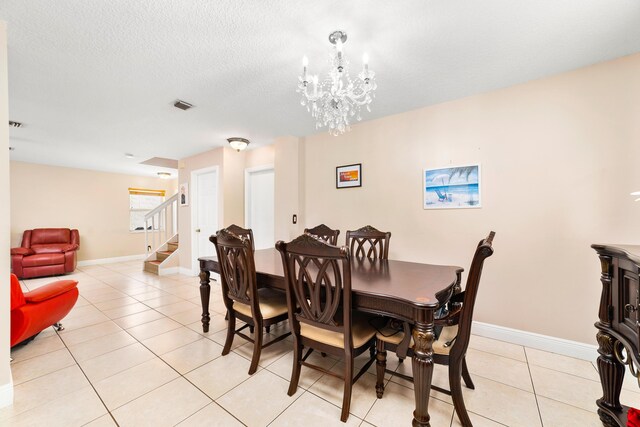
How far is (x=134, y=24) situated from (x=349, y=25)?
1372 millimetres

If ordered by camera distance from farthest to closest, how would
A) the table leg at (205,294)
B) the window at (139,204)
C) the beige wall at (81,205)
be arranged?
the window at (139,204) → the beige wall at (81,205) → the table leg at (205,294)

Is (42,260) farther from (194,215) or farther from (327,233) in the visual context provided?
(327,233)

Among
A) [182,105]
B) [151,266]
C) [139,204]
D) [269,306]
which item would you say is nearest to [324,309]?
[269,306]

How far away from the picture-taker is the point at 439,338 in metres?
1.56

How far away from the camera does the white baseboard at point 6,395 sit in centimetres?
159

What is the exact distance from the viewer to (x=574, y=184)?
2166 mm

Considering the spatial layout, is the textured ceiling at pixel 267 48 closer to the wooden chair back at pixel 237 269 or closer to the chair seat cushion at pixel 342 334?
the wooden chair back at pixel 237 269

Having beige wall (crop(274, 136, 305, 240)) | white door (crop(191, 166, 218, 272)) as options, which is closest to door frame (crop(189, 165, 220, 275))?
white door (crop(191, 166, 218, 272))

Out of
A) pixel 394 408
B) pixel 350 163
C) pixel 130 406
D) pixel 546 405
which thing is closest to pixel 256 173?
pixel 350 163

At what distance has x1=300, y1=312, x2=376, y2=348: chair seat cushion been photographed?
1.58 m

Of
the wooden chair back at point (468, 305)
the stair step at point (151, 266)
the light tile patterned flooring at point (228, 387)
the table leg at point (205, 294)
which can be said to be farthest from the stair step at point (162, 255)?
the wooden chair back at point (468, 305)

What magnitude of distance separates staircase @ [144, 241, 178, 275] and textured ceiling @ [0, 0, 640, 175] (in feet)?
10.4

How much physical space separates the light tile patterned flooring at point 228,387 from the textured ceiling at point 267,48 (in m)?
2.40

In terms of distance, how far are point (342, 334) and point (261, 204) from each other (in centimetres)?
342
